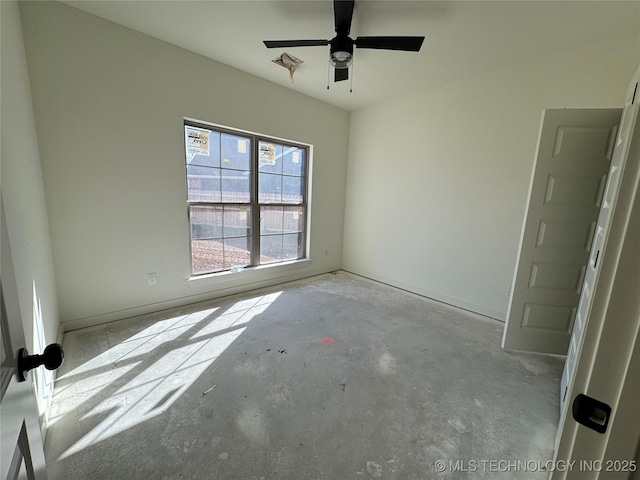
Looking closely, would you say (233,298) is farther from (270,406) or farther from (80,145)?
(80,145)

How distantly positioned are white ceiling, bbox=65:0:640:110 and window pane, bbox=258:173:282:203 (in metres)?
1.33

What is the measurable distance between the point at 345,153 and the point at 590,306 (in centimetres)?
424

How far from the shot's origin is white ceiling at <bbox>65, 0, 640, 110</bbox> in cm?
199

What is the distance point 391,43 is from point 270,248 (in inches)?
111

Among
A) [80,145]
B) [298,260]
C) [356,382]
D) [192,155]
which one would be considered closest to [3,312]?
[356,382]

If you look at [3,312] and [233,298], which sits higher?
[3,312]

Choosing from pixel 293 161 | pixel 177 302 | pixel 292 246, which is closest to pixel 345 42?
pixel 293 161

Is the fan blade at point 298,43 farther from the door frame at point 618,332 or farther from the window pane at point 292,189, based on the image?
the door frame at point 618,332

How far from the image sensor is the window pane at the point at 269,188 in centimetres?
364

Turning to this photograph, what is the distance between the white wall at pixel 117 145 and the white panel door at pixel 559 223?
10.0 feet

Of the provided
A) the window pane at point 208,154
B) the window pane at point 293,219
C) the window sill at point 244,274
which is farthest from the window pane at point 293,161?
the window sill at point 244,274

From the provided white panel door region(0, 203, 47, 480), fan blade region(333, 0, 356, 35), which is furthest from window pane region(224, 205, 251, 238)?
white panel door region(0, 203, 47, 480)

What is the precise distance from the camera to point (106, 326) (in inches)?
99.1

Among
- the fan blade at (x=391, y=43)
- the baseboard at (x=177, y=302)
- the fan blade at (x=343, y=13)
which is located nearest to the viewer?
the fan blade at (x=343, y=13)
